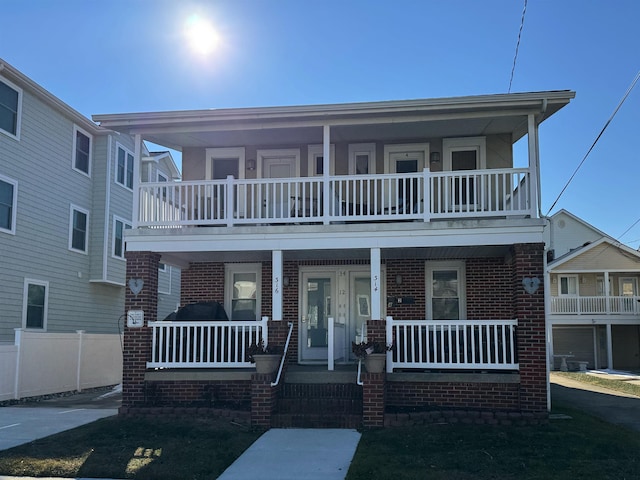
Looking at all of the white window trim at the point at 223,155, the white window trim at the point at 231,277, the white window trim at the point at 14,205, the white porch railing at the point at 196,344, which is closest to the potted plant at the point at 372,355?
the white porch railing at the point at 196,344

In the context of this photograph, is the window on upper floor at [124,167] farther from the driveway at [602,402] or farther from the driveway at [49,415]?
the driveway at [602,402]

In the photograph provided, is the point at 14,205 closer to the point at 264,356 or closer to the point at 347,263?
the point at 347,263

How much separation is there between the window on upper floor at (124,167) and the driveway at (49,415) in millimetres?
8773

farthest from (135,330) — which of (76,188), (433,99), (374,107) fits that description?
(76,188)

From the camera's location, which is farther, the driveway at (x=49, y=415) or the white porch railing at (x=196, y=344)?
the white porch railing at (x=196, y=344)

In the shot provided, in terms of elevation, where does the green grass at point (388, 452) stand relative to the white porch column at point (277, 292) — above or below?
below

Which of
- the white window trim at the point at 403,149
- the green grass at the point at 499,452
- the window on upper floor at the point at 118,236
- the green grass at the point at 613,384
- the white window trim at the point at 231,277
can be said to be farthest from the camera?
the window on upper floor at the point at 118,236

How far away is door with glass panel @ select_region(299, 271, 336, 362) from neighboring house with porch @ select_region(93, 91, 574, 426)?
31 mm

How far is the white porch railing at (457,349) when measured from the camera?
35.3 feet

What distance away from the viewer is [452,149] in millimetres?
13531

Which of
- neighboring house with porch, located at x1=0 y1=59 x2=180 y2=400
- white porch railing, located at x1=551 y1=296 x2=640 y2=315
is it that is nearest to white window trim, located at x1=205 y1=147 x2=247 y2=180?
neighboring house with porch, located at x1=0 y1=59 x2=180 y2=400

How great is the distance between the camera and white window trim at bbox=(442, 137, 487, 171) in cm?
Result: 1337

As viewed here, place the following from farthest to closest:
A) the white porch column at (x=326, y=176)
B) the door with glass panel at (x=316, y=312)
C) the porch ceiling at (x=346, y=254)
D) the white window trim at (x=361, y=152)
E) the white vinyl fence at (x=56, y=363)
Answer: the white vinyl fence at (x=56, y=363)
the white window trim at (x=361, y=152)
the door with glass panel at (x=316, y=312)
the porch ceiling at (x=346, y=254)
the white porch column at (x=326, y=176)

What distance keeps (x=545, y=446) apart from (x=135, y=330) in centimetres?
744
